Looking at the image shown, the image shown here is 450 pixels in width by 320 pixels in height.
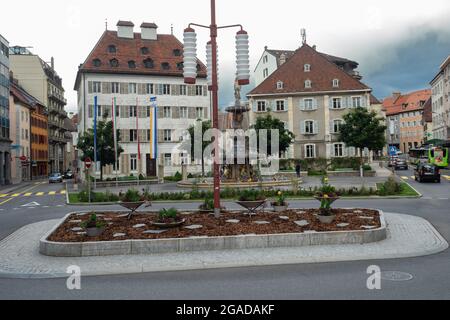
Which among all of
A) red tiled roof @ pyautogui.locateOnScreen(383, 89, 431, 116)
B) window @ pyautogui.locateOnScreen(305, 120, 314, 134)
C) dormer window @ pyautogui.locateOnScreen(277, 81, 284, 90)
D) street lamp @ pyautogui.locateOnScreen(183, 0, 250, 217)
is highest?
red tiled roof @ pyautogui.locateOnScreen(383, 89, 431, 116)

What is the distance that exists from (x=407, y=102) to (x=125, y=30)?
8312 cm

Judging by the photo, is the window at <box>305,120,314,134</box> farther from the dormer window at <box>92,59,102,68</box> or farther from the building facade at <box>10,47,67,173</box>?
the building facade at <box>10,47,67,173</box>

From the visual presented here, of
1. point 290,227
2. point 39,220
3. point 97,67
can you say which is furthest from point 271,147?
point 290,227

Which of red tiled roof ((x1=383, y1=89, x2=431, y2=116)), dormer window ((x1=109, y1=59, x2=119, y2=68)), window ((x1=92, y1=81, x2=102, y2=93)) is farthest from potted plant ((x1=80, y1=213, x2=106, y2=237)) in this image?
red tiled roof ((x1=383, y1=89, x2=431, y2=116))

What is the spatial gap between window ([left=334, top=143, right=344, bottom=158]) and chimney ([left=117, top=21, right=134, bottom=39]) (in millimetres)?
30906

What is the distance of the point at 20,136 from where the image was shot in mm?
68625

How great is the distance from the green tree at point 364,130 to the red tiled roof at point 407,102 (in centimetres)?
6795

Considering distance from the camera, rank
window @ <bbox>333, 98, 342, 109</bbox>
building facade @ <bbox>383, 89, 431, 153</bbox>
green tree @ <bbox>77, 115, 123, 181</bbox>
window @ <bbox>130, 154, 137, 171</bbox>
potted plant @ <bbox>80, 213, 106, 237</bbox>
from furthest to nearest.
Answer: building facade @ <bbox>383, 89, 431, 153</bbox>
window @ <bbox>333, 98, 342, 109</bbox>
window @ <bbox>130, 154, 137, 171</bbox>
green tree @ <bbox>77, 115, 123, 181</bbox>
potted plant @ <bbox>80, 213, 106, 237</bbox>

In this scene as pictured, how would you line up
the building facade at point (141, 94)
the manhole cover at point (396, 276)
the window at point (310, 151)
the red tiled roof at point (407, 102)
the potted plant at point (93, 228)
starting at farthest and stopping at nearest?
the red tiled roof at point (407, 102)
the window at point (310, 151)
the building facade at point (141, 94)
the potted plant at point (93, 228)
the manhole cover at point (396, 276)

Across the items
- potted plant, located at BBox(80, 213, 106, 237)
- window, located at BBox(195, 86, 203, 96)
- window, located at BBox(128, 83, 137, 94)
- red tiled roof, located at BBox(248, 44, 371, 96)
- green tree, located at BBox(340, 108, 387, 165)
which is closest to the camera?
potted plant, located at BBox(80, 213, 106, 237)

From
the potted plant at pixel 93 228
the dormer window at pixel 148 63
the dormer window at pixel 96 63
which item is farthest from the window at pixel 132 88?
the potted plant at pixel 93 228

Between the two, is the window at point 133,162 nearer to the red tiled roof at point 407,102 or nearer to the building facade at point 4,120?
the building facade at point 4,120

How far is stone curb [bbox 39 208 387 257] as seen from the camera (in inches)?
406

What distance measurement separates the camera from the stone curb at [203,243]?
33.8ft
